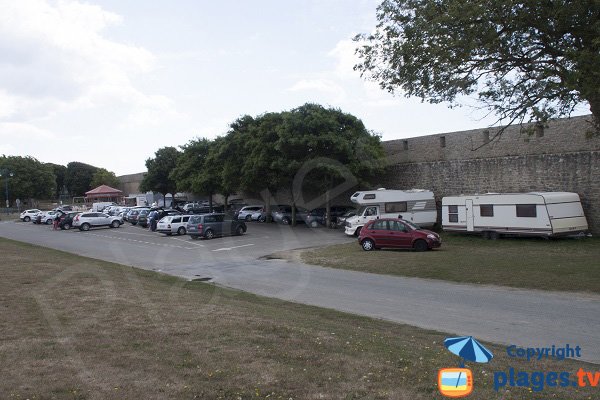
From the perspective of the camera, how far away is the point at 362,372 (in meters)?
5.79

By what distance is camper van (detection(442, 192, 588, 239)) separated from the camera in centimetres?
2588

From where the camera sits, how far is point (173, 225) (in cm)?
3816

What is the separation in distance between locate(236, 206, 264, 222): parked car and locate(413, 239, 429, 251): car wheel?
88.1ft

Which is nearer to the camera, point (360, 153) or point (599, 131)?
point (599, 131)

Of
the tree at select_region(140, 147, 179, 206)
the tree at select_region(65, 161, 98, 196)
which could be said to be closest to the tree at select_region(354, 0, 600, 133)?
the tree at select_region(140, 147, 179, 206)

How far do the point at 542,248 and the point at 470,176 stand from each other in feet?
34.7

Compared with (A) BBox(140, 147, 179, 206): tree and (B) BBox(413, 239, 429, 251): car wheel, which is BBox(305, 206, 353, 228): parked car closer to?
(B) BBox(413, 239, 429, 251): car wheel

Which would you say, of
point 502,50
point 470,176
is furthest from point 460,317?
point 470,176

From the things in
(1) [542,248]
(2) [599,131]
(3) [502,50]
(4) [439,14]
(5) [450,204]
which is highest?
(4) [439,14]

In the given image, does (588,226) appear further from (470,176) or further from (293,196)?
(293,196)

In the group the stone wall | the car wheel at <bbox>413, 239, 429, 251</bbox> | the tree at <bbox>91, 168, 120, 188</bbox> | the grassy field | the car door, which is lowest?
the grassy field

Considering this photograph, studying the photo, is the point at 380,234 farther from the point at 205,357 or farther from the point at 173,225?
the point at 205,357

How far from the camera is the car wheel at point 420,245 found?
2465cm

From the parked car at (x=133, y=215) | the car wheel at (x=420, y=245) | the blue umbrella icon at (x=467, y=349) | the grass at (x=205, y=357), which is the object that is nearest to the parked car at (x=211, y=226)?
the car wheel at (x=420, y=245)
